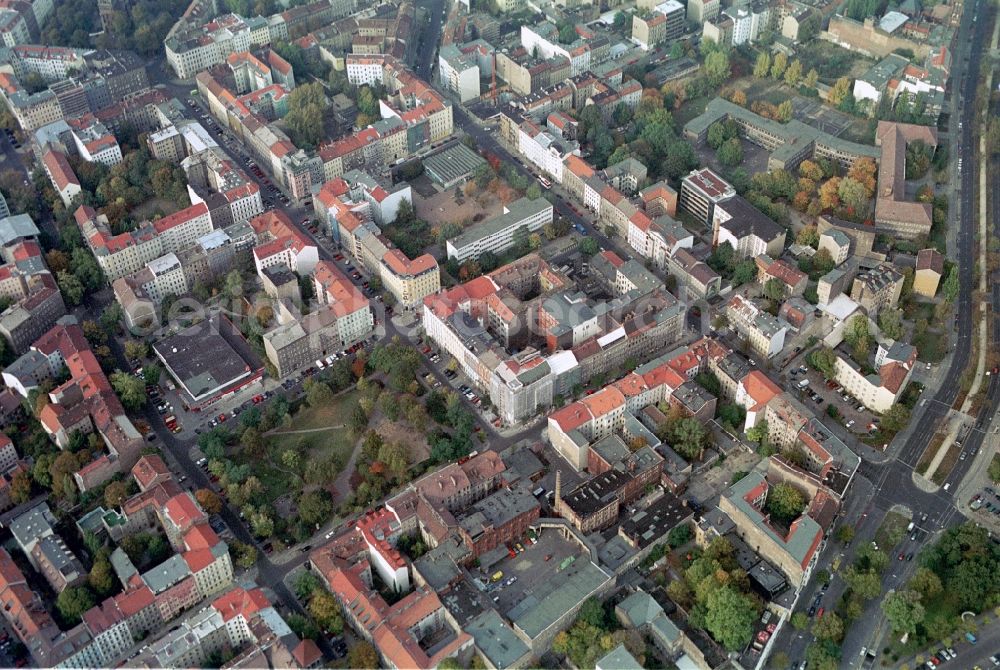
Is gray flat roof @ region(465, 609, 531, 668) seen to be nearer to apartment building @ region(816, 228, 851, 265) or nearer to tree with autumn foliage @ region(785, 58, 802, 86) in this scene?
apartment building @ region(816, 228, 851, 265)

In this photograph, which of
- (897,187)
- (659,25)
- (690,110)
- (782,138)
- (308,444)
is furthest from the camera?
(659,25)

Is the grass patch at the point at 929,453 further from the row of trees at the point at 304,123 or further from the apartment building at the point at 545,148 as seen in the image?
the row of trees at the point at 304,123

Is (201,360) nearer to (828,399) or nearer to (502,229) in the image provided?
(502,229)

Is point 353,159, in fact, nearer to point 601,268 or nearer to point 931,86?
point 601,268

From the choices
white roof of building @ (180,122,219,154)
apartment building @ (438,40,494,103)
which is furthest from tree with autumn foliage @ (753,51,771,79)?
white roof of building @ (180,122,219,154)

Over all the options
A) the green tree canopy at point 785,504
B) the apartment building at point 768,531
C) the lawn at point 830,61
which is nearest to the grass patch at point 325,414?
the apartment building at point 768,531

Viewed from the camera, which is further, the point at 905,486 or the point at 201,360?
the point at 201,360

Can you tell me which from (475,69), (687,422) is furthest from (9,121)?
(687,422)

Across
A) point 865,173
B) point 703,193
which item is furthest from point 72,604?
point 865,173
